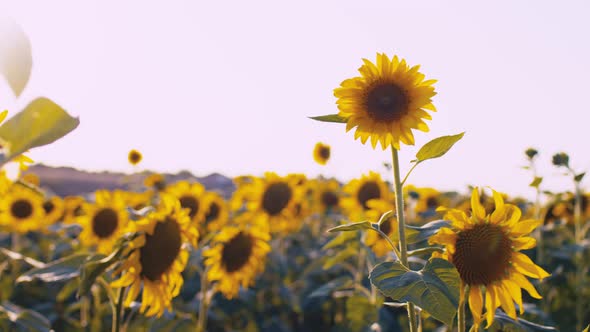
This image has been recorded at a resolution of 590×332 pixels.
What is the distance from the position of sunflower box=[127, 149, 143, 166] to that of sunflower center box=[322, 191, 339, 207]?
309cm

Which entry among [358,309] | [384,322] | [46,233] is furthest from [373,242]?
[46,233]

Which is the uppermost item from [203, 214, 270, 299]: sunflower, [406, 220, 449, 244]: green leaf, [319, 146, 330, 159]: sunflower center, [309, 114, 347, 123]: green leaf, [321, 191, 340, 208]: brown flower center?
[319, 146, 330, 159]: sunflower center

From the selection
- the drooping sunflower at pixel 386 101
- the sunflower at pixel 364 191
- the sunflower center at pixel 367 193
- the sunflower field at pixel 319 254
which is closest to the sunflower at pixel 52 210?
the sunflower field at pixel 319 254

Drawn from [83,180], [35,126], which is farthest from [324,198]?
[83,180]

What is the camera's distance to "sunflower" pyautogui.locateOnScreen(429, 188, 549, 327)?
56.9 inches

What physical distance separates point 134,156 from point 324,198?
318 centimetres

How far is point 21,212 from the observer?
226 inches

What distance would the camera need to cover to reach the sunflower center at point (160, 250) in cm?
217

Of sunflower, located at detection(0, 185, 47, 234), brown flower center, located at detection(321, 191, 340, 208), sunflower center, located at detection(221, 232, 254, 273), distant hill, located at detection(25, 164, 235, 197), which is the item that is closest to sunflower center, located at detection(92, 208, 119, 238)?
sunflower center, located at detection(221, 232, 254, 273)

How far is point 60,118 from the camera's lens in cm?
45

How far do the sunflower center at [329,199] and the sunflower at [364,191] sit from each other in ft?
6.60

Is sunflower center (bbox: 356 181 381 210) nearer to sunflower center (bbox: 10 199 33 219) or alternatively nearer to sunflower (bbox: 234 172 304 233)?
sunflower (bbox: 234 172 304 233)

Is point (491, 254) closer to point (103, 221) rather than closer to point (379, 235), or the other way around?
point (379, 235)

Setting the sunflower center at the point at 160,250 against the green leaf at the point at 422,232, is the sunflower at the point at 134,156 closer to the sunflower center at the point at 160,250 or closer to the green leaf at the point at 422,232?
the sunflower center at the point at 160,250
